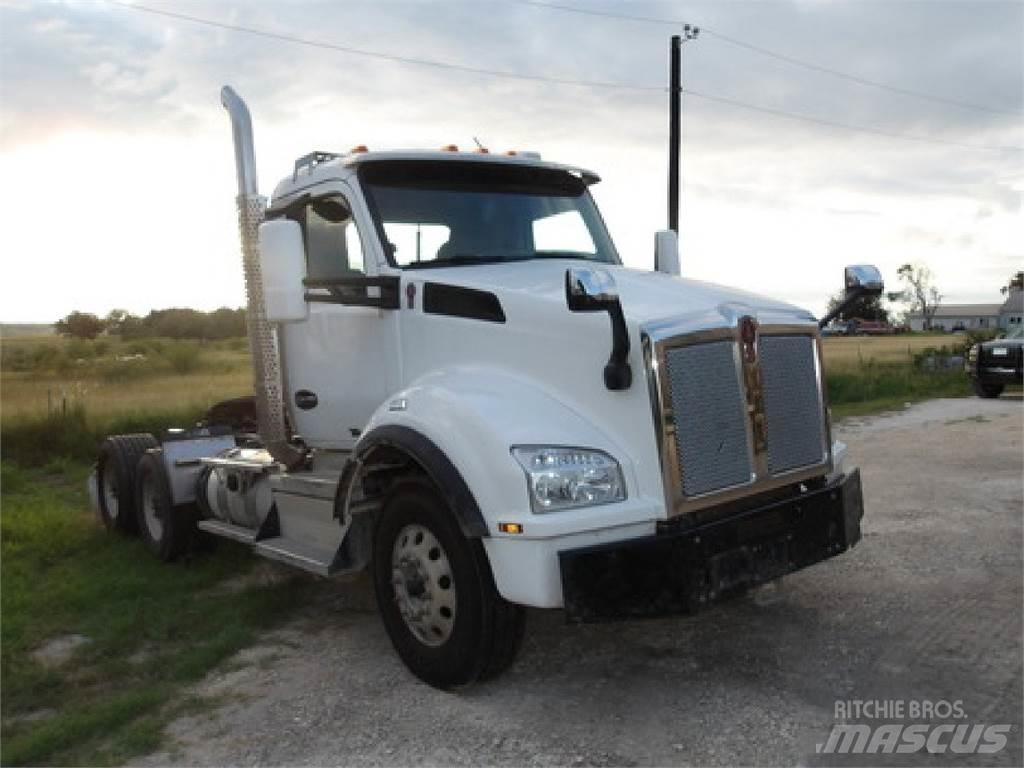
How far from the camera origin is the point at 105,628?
5.39 m

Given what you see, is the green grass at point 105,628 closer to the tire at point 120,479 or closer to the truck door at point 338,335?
the tire at point 120,479

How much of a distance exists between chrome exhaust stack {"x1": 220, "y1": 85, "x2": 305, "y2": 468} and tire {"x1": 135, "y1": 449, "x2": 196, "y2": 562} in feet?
4.81

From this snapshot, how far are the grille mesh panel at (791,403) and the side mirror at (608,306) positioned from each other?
815mm

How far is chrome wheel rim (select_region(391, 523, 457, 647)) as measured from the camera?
13.7 feet

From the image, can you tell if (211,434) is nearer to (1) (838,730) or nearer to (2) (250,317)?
(2) (250,317)

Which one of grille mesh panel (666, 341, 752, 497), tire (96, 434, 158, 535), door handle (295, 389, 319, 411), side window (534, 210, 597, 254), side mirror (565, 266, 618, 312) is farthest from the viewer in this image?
tire (96, 434, 158, 535)

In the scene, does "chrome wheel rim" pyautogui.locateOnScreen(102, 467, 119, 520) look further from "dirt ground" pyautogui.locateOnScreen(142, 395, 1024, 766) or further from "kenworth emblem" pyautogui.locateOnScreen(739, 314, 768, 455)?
"kenworth emblem" pyautogui.locateOnScreen(739, 314, 768, 455)

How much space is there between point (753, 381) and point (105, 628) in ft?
13.1

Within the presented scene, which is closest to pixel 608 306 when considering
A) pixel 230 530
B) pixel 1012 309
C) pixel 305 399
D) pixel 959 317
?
pixel 305 399

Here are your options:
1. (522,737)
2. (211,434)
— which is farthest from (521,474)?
(211,434)

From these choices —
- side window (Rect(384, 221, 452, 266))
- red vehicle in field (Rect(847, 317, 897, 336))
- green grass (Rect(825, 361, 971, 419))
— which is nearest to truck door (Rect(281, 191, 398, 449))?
side window (Rect(384, 221, 452, 266))

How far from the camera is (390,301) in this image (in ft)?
15.9

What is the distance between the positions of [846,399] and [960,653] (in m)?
16.6

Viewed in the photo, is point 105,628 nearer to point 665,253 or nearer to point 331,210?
point 331,210
